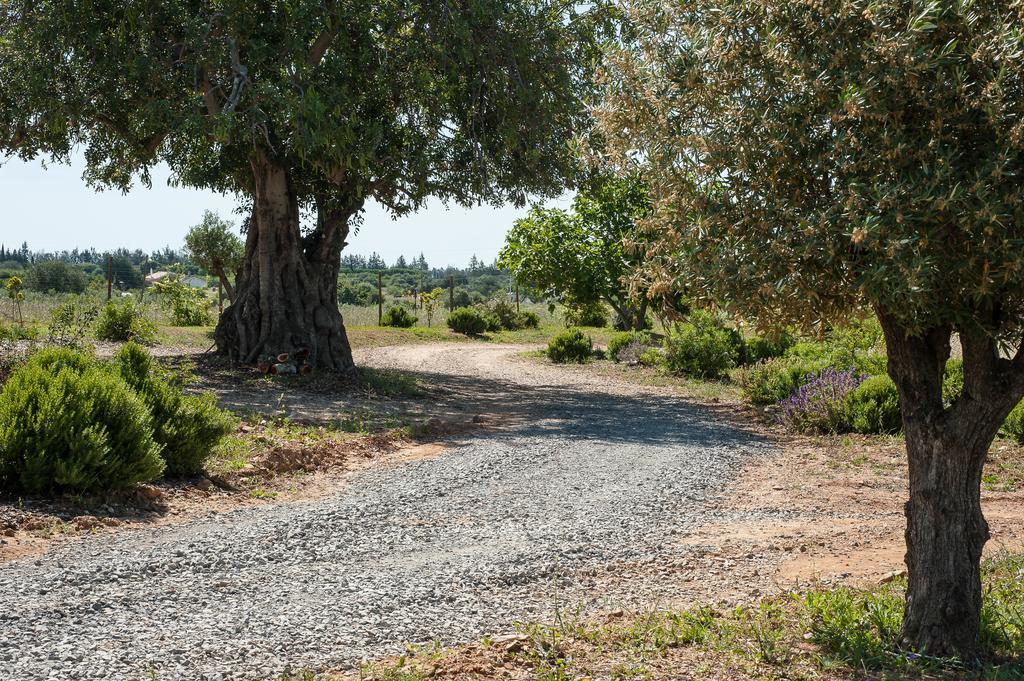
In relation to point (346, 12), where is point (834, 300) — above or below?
below

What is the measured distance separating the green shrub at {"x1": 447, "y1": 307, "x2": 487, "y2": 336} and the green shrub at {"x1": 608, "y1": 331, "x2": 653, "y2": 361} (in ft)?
31.1

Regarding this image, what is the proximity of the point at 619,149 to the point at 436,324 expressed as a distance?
32.0 meters

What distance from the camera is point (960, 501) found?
13.0ft

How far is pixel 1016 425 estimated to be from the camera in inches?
386

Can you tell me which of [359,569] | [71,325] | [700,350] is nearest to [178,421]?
[359,569]

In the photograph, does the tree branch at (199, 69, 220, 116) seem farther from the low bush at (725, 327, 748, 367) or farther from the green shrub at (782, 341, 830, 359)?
the low bush at (725, 327, 748, 367)

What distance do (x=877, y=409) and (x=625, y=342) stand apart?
1132 cm

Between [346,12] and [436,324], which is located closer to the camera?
[346,12]

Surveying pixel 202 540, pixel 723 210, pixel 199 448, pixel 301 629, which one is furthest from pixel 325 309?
pixel 723 210

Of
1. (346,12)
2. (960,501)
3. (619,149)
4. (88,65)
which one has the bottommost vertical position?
(960,501)

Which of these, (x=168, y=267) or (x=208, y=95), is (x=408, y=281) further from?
(x=208, y=95)

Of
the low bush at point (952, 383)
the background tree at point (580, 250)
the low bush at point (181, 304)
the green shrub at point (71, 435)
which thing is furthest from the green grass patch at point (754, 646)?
the low bush at point (181, 304)

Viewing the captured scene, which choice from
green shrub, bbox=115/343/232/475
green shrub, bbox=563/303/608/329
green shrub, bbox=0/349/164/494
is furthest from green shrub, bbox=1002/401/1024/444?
green shrub, bbox=563/303/608/329

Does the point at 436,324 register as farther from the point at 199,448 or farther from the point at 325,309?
the point at 199,448
